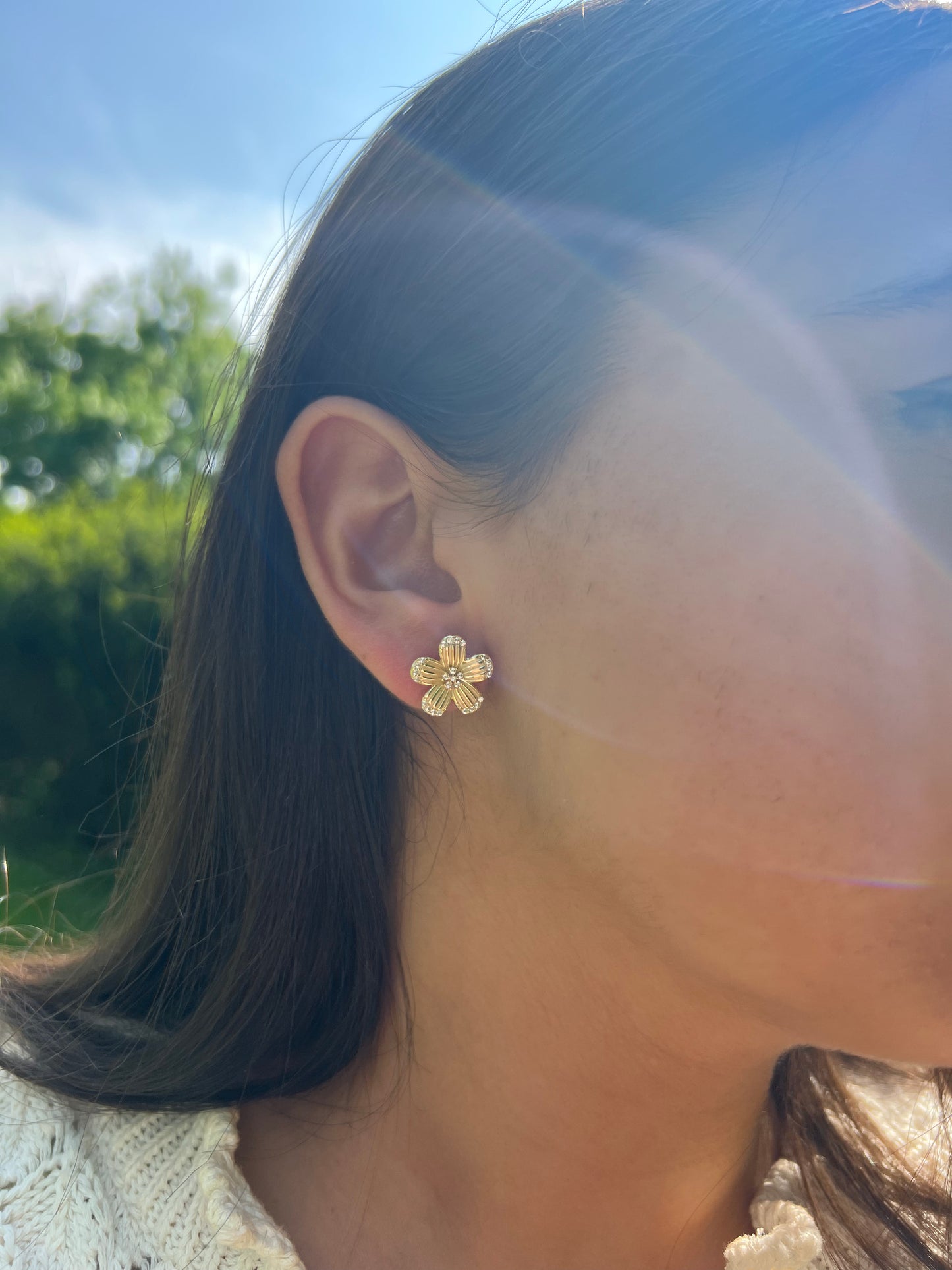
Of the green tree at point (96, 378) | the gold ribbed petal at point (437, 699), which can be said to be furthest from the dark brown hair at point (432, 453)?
the green tree at point (96, 378)

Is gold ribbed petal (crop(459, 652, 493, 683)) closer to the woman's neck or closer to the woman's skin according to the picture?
the woman's skin

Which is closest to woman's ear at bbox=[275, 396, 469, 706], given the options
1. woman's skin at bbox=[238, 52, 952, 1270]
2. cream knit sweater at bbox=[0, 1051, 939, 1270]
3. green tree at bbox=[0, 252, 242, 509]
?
woman's skin at bbox=[238, 52, 952, 1270]

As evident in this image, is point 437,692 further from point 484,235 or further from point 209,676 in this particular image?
point 484,235

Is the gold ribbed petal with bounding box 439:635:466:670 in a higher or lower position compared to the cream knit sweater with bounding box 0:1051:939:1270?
higher

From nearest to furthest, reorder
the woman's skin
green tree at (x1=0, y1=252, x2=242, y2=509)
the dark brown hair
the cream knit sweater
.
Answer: the woman's skin < the dark brown hair < the cream knit sweater < green tree at (x1=0, y1=252, x2=242, y2=509)

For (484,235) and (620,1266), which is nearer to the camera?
(484,235)

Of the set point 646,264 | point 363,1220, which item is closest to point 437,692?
point 646,264

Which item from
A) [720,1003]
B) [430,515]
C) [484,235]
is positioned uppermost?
[484,235]

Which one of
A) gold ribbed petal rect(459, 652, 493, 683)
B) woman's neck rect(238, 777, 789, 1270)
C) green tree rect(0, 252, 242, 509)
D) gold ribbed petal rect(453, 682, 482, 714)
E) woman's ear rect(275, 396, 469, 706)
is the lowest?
woman's neck rect(238, 777, 789, 1270)
